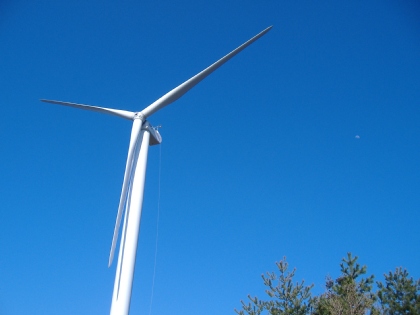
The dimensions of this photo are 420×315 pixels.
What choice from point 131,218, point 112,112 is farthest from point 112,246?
point 112,112

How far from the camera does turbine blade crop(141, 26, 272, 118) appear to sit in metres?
22.6

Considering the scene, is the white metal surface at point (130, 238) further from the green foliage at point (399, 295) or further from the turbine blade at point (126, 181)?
the green foliage at point (399, 295)

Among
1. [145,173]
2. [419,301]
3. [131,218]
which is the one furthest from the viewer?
[419,301]

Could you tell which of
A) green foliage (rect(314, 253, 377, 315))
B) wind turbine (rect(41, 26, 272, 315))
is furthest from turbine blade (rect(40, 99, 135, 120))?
green foliage (rect(314, 253, 377, 315))

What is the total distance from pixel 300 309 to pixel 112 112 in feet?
80.8

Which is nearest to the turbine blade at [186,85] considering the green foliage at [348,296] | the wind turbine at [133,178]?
the wind turbine at [133,178]

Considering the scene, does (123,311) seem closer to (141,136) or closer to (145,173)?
(145,173)

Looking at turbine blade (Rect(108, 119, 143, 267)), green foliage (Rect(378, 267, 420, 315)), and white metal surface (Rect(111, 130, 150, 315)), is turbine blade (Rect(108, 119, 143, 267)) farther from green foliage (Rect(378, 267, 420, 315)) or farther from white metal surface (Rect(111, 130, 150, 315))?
green foliage (Rect(378, 267, 420, 315))

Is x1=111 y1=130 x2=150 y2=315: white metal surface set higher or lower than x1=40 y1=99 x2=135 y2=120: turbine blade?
lower

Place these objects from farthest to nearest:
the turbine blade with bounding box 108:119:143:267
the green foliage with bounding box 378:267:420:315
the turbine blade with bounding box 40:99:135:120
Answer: the green foliage with bounding box 378:267:420:315 → the turbine blade with bounding box 40:99:135:120 → the turbine blade with bounding box 108:119:143:267

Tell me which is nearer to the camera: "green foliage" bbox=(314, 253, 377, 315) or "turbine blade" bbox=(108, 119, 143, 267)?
"turbine blade" bbox=(108, 119, 143, 267)

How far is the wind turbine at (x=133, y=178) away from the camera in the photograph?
16.7 m

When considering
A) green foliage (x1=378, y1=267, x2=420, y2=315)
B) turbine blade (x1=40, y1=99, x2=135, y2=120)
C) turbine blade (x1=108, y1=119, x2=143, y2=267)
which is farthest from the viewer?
green foliage (x1=378, y1=267, x2=420, y2=315)

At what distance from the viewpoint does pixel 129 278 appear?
55.3 ft
